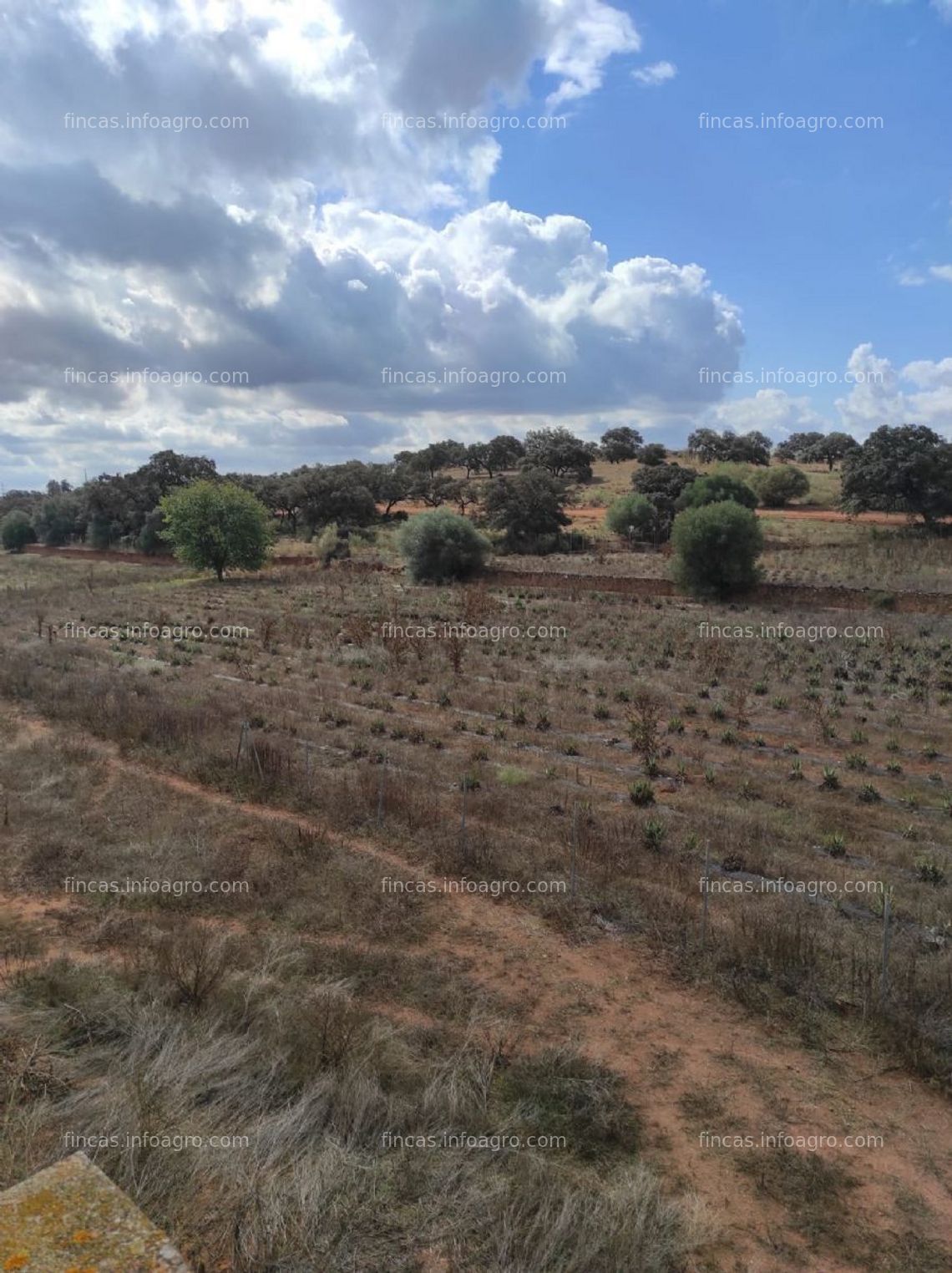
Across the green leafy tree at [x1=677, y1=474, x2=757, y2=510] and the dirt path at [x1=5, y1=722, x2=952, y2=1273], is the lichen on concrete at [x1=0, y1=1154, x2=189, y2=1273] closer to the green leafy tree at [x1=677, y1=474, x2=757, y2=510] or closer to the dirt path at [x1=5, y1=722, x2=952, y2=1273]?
the dirt path at [x1=5, y1=722, x2=952, y2=1273]

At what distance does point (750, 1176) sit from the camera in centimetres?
495

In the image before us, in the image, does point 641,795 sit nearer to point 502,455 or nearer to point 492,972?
point 492,972

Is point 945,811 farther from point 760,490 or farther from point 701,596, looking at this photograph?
point 760,490

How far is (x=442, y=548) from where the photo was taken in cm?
4144

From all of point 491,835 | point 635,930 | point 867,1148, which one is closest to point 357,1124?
point 867,1148

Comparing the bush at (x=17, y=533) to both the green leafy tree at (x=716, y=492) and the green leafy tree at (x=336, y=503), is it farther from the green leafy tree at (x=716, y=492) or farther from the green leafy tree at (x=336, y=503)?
the green leafy tree at (x=716, y=492)

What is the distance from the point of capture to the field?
4.30 m

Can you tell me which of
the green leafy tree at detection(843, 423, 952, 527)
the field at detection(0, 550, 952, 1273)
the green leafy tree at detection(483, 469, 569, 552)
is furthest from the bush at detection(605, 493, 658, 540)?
the field at detection(0, 550, 952, 1273)

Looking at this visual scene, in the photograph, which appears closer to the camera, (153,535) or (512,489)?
(512,489)

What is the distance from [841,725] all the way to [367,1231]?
14892 millimetres

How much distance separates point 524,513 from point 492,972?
44.7m

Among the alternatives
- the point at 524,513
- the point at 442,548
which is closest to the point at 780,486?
the point at 524,513

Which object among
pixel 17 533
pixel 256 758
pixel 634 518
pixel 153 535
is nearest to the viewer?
pixel 256 758

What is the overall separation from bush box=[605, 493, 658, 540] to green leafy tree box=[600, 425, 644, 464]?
141 ft
